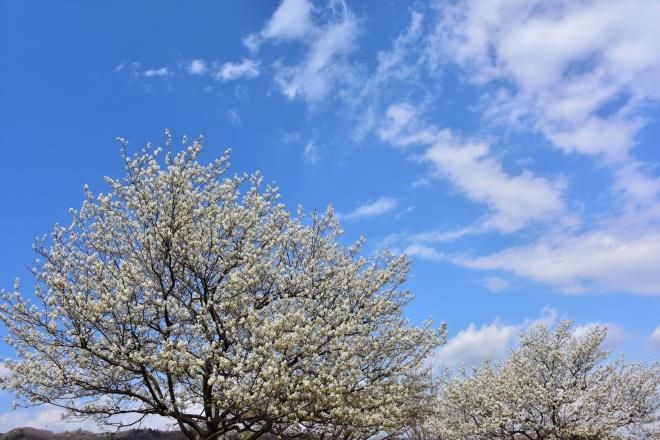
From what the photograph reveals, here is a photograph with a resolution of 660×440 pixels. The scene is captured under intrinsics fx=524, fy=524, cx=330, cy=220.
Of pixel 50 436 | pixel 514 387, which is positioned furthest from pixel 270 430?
pixel 50 436

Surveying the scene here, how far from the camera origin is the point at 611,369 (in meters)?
31.7

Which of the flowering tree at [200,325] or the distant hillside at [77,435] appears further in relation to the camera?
the distant hillside at [77,435]

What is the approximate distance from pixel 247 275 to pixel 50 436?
1177 inches

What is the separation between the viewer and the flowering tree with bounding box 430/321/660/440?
29312mm

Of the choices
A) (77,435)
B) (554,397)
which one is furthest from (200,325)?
(77,435)

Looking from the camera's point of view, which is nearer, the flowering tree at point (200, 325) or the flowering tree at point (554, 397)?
the flowering tree at point (200, 325)

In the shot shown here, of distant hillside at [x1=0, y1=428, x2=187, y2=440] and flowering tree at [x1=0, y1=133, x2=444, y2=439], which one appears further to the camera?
distant hillside at [x1=0, y1=428, x2=187, y2=440]

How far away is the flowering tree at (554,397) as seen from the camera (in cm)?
2931

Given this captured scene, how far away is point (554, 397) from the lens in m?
29.7

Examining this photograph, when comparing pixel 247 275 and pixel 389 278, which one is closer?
pixel 247 275

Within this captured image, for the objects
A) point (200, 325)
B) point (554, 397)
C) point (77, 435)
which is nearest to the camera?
point (200, 325)

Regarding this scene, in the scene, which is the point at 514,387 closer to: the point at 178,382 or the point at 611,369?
the point at 611,369

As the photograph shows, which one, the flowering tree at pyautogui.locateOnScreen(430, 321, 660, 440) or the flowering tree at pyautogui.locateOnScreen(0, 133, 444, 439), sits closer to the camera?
the flowering tree at pyautogui.locateOnScreen(0, 133, 444, 439)

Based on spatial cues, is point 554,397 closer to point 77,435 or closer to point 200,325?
point 200,325
